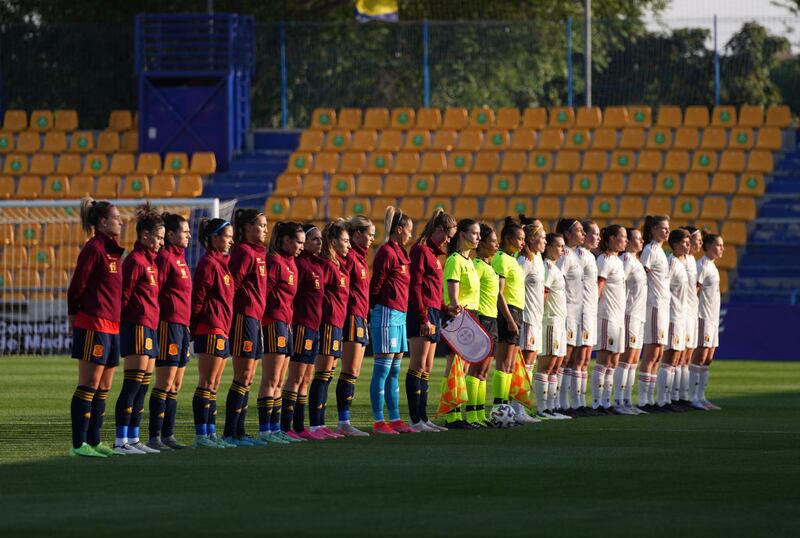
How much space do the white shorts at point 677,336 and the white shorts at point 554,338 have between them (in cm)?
175

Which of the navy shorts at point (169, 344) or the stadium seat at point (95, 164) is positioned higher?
the stadium seat at point (95, 164)

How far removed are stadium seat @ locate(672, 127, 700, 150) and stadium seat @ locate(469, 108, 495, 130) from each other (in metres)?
3.98

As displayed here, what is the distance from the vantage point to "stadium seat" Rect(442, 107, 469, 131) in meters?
34.4

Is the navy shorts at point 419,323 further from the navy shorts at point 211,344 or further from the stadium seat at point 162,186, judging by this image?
the stadium seat at point 162,186

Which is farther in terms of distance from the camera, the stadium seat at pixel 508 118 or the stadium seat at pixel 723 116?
the stadium seat at pixel 508 118

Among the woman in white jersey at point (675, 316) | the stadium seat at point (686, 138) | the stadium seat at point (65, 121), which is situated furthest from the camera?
the stadium seat at point (65, 121)

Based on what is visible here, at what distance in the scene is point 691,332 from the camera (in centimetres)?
1808

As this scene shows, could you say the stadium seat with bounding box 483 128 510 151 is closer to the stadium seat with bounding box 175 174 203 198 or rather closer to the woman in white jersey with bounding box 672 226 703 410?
the stadium seat with bounding box 175 174 203 198

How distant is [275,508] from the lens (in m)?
9.34

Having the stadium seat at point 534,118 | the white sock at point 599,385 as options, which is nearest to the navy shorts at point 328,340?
the white sock at point 599,385

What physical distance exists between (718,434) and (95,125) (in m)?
27.1

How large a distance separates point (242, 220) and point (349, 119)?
22392 millimetres

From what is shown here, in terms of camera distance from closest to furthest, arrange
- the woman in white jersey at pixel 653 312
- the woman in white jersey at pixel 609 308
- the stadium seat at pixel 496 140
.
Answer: the woman in white jersey at pixel 609 308, the woman in white jersey at pixel 653 312, the stadium seat at pixel 496 140

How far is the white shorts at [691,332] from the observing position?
18.0 metres
